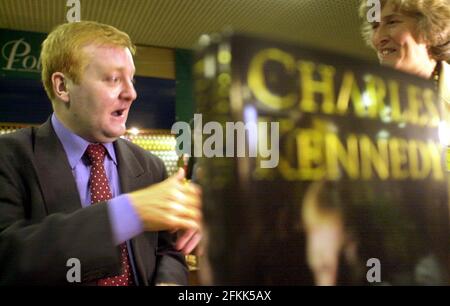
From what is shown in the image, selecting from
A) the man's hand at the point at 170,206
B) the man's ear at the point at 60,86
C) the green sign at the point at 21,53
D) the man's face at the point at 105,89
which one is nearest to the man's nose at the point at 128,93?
the man's face at the point at 105,89

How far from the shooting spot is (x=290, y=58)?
540 millimetres

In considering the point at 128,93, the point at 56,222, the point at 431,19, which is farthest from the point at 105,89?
the point at 431,19

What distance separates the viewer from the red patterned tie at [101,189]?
2.51 ft

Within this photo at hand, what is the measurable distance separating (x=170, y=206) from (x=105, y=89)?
33 cm

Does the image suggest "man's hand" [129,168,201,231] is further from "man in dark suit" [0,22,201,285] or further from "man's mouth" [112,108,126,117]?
"man's mouth" [112,108,126,117]

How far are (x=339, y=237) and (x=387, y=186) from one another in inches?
5.4

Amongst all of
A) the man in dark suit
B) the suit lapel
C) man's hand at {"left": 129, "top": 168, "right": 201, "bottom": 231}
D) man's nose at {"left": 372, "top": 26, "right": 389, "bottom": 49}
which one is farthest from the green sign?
man's nose at {"left": 372, "top": 26, "right": 389, "bottom": 49}

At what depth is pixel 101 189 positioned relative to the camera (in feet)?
2.56

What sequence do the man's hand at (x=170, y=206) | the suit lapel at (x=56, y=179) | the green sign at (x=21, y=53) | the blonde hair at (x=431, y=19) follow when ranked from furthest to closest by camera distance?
the green sign at (x=21, y=53) → the blonde hair at (x=431, y=19) → the suit lapel at (x=56, y=179) → the man's hand at (x=170, y=206)

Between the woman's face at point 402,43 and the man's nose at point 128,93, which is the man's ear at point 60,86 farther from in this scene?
the woman's face at point 402,43

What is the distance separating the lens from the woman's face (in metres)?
0.83

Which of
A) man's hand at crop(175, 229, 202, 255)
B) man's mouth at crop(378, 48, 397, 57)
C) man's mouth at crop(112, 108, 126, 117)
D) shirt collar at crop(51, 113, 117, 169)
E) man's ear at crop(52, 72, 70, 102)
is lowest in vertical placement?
man's hand at crop(175, 229, 202, 255)

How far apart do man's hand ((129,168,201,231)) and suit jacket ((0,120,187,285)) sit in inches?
3.0

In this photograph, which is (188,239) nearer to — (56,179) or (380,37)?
(56,179)
